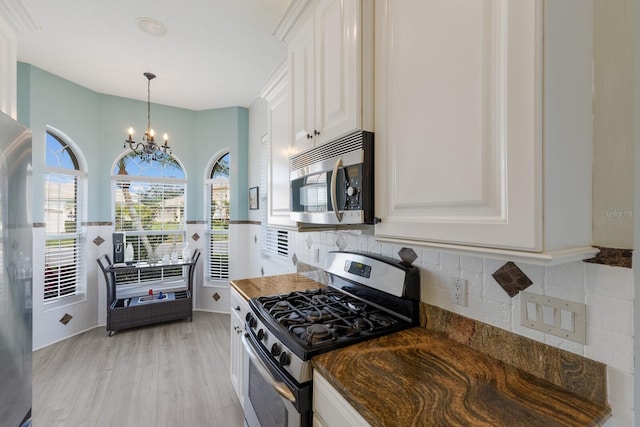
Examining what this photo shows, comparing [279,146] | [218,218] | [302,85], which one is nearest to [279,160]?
[279,146]

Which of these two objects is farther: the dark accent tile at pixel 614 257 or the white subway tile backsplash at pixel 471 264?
the white subway tile backsplash at pixel 471 264

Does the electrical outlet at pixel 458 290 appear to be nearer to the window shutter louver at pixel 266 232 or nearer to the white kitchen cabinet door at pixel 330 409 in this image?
the white kitchen cabinet door at pixel 330 409

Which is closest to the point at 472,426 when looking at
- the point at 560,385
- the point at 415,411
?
the point at 415,411

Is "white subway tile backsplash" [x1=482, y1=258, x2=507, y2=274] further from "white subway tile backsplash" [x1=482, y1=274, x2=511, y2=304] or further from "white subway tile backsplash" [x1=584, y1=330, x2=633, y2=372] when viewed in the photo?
"white subway tile backsplash" [x1=584, y1=330, x2=633, y2=372]

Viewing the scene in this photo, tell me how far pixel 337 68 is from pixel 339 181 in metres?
0.50

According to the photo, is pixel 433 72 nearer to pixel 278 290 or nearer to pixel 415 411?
pixel 415 411

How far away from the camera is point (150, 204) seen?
4066 millimetres

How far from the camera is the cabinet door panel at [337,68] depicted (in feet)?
3.79

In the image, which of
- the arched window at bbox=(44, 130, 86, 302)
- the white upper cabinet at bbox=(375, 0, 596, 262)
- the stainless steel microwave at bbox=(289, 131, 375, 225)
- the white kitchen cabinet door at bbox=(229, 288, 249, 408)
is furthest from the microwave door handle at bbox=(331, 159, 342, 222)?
the arched window at bbox=(44, 130, 86, 302)

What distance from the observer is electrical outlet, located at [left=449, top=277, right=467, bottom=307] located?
3.75 feet

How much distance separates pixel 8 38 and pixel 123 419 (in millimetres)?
2390

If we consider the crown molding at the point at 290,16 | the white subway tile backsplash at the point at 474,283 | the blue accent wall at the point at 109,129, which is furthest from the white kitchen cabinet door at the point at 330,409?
the blue accent wall at the point at 109,129

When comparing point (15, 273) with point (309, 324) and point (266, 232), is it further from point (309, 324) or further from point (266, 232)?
point (266, 232)

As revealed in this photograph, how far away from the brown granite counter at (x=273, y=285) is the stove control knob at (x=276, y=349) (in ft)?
1.85
